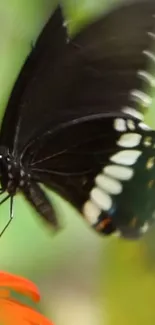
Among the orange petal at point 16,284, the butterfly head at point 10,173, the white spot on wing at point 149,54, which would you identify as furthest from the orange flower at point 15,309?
the white spot on wing at point 149,54

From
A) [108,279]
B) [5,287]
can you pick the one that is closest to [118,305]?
[108,279]

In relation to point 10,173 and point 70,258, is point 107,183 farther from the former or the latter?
point 70,258

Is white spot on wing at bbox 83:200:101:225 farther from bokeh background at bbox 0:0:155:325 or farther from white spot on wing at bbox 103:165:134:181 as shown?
bokeh background at bbox 0:0:155:325

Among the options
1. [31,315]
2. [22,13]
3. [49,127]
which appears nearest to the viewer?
[31,315]

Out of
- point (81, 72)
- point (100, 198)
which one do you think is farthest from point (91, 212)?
point (81, 72)

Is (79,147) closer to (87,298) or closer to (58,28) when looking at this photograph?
(58,28)

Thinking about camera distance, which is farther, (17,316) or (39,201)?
(39,201)
